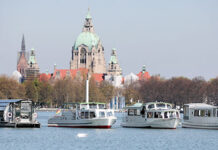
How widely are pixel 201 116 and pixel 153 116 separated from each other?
24.9 ft

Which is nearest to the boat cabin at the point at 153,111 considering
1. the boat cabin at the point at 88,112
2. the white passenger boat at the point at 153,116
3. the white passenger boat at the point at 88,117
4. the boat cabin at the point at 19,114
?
the white passenger boat at the point at 153,116

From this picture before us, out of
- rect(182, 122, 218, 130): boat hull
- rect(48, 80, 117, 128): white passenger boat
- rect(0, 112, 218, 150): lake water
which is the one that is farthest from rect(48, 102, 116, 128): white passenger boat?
rect(182, 122, 218, 130): boat hull

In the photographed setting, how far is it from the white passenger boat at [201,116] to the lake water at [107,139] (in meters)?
2.31

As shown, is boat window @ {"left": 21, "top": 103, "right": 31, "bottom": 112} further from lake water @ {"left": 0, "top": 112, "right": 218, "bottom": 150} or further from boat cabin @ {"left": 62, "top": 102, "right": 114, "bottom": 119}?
boat cabin @ {"left": 62, "top": 102, "right": 114, "bottom": 119}

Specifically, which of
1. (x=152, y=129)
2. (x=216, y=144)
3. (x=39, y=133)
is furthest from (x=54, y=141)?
(x=152, y=129)

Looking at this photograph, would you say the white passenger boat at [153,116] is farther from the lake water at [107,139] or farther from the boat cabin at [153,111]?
the lake water at [107,139]

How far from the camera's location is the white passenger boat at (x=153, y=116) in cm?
11200

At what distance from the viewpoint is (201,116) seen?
378ft

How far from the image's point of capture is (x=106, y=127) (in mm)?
111062

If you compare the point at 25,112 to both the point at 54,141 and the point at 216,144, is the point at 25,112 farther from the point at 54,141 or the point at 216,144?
the point at 216,144

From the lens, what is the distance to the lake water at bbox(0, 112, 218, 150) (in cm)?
8394

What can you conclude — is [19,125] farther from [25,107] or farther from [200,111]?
[200,111]

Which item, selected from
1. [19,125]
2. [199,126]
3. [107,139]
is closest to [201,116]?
[199,126]

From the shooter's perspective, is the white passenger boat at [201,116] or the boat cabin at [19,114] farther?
the white passenger boat at [201,116]
